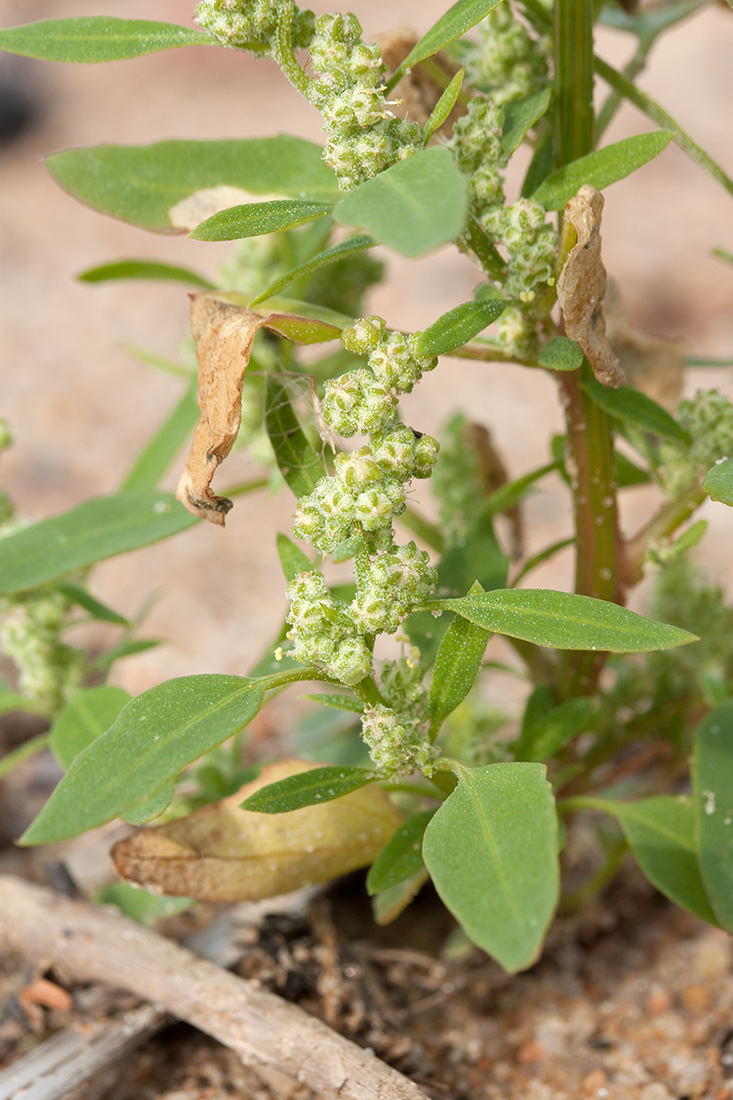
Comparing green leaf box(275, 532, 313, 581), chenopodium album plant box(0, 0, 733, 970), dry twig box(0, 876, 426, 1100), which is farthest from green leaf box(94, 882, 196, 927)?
green leaf box(275, 532, 313, 581)

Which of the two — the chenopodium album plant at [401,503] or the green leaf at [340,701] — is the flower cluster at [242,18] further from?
the green leaf at [340,701]

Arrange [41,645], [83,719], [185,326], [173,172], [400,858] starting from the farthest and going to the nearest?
[185,326], [41,645], [83,719], [173,172], [400,858]

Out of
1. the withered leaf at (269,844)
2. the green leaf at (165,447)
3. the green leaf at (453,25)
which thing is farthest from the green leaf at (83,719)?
the green leaf at (453,25)

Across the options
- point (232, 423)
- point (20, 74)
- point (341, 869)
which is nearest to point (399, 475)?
point (232, 423)

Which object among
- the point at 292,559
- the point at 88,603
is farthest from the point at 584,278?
the point at 88,603

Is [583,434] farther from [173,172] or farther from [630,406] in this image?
[173,172]

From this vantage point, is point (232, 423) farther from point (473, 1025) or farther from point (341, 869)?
point (473, 1025)

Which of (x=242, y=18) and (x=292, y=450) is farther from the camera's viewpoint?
(x=292, y=450)
